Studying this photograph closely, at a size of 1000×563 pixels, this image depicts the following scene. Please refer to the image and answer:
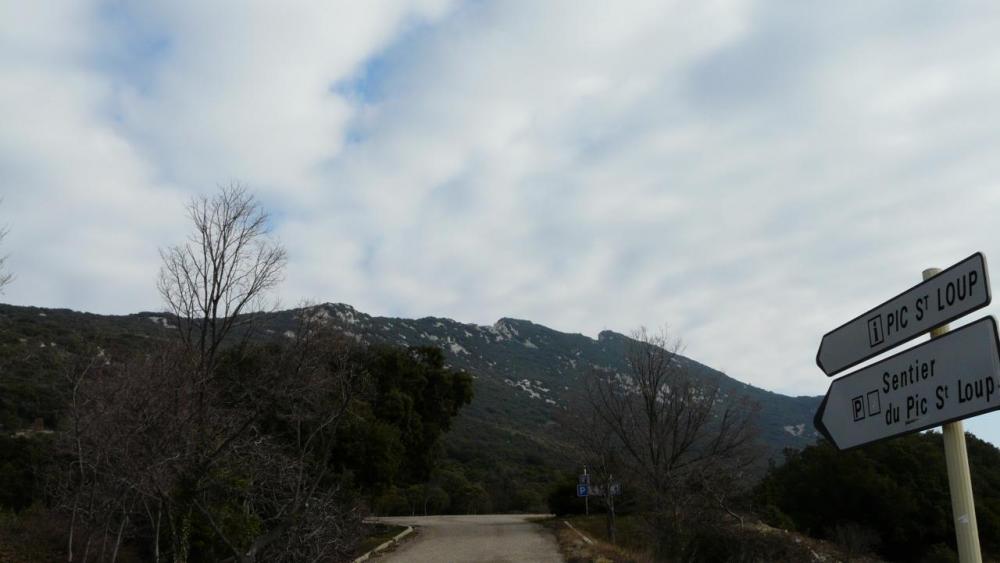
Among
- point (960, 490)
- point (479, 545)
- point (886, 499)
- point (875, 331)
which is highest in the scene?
point (875, 331)

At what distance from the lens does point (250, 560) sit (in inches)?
303

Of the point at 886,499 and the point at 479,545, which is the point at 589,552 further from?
the point at 886,499

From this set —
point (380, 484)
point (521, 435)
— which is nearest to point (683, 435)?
point (380, 484)

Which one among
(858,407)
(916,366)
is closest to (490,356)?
(858,407)

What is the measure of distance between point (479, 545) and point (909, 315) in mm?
21116

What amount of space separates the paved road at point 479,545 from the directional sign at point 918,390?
15853 millimetres

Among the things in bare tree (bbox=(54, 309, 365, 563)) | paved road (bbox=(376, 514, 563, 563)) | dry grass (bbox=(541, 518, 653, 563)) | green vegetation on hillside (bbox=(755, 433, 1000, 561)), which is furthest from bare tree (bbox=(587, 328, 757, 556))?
green vegetation on hillside (bbox=(755, 433, 1000, 561))

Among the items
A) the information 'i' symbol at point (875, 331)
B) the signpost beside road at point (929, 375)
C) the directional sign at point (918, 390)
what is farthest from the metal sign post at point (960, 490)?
the information 'i' symbol at point (875, 331)

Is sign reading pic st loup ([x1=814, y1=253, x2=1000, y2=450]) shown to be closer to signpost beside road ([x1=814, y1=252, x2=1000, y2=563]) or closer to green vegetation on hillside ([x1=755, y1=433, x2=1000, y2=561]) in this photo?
signpost beside road ([x1=814, y1=252, x2=1000, y2=563])

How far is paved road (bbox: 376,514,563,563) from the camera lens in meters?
19.3

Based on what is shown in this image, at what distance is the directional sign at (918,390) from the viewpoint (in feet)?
9.46

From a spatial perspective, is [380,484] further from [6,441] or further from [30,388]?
[30,388]

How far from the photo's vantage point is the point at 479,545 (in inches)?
897

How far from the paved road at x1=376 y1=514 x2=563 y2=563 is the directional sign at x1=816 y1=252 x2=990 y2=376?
51.8 feet
